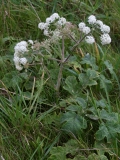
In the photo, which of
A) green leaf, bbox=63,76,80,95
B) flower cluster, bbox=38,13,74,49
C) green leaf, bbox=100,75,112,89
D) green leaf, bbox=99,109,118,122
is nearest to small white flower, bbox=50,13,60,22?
flower cluster, bbox=38,13,74,49

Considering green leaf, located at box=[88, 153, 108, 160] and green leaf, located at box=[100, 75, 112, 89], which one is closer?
green leaf, located at box=[88, 153, 108, 160]

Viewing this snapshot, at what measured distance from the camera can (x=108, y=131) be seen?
2109mm

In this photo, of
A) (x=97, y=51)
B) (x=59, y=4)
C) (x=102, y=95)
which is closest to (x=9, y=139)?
(x=102, y=95)

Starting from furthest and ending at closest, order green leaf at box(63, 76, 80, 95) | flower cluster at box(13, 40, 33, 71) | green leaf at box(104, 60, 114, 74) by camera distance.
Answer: green leaf at box(104, 60, 114, 74) → green leaf at box(63, 76, 80, 95) → flower cluster at box(13, 40, 33, 71)

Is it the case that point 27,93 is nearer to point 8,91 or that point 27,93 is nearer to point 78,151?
point 8,91

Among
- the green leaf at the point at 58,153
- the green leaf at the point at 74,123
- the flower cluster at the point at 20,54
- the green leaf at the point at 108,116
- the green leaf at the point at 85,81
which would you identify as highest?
the flower cluster at the point at 20,54

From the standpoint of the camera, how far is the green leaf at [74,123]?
2.12 m

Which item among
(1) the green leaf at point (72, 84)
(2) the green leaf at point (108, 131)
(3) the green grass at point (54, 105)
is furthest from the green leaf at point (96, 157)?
(1) the green leaf at point (72, 84)

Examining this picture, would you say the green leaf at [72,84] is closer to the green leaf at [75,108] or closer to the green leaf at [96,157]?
the green leaf at [75,108]

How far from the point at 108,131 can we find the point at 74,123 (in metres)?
0.18

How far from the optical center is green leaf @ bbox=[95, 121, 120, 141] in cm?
210

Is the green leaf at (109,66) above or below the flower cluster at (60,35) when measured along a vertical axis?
below

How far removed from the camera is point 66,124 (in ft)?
6.95

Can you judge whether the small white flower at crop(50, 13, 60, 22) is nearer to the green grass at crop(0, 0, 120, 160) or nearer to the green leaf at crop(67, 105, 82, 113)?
the green grass at crop(0, 0, 120, 160)
